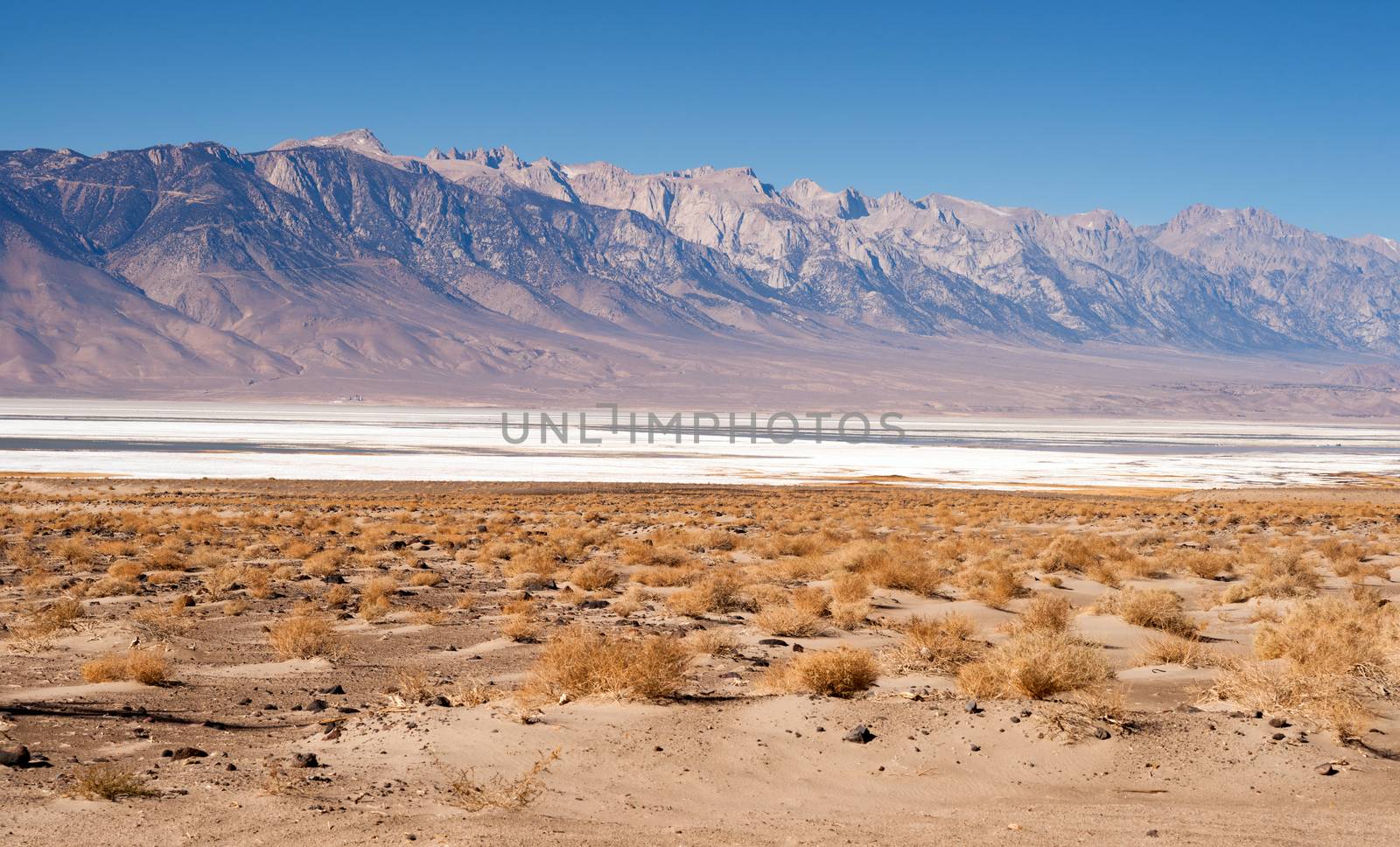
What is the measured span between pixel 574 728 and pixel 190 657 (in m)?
5.93

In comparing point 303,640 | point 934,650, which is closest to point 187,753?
point 303,640

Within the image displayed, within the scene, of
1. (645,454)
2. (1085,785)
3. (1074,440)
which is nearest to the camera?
(1085,785)

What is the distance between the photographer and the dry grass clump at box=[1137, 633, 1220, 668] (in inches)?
466

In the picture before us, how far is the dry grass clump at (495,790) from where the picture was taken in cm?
707

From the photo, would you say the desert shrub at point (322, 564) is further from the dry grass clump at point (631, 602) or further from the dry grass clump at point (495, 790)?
the dry grass clump at point (495, 790)

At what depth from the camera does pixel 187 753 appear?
27.1 feet

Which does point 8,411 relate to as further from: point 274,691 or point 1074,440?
point 274,691

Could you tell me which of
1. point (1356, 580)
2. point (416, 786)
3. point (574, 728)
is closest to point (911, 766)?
point (574, 728)

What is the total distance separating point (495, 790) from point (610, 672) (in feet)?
7.53

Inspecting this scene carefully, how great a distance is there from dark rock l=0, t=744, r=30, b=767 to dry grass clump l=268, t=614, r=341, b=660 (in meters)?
4.60

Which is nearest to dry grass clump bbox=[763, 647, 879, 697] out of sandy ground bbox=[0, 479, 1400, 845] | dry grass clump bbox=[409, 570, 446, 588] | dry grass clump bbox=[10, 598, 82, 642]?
sandy ground bbox=[0, 479, 1400, 845]

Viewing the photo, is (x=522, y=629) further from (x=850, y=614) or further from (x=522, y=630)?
(x=850, y=614)

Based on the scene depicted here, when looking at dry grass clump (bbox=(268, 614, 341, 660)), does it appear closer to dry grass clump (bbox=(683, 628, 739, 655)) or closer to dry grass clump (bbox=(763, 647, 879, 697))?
dry grass clump (bbox=(683, 628, 739, 655))

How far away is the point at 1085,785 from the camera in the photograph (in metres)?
7.80
